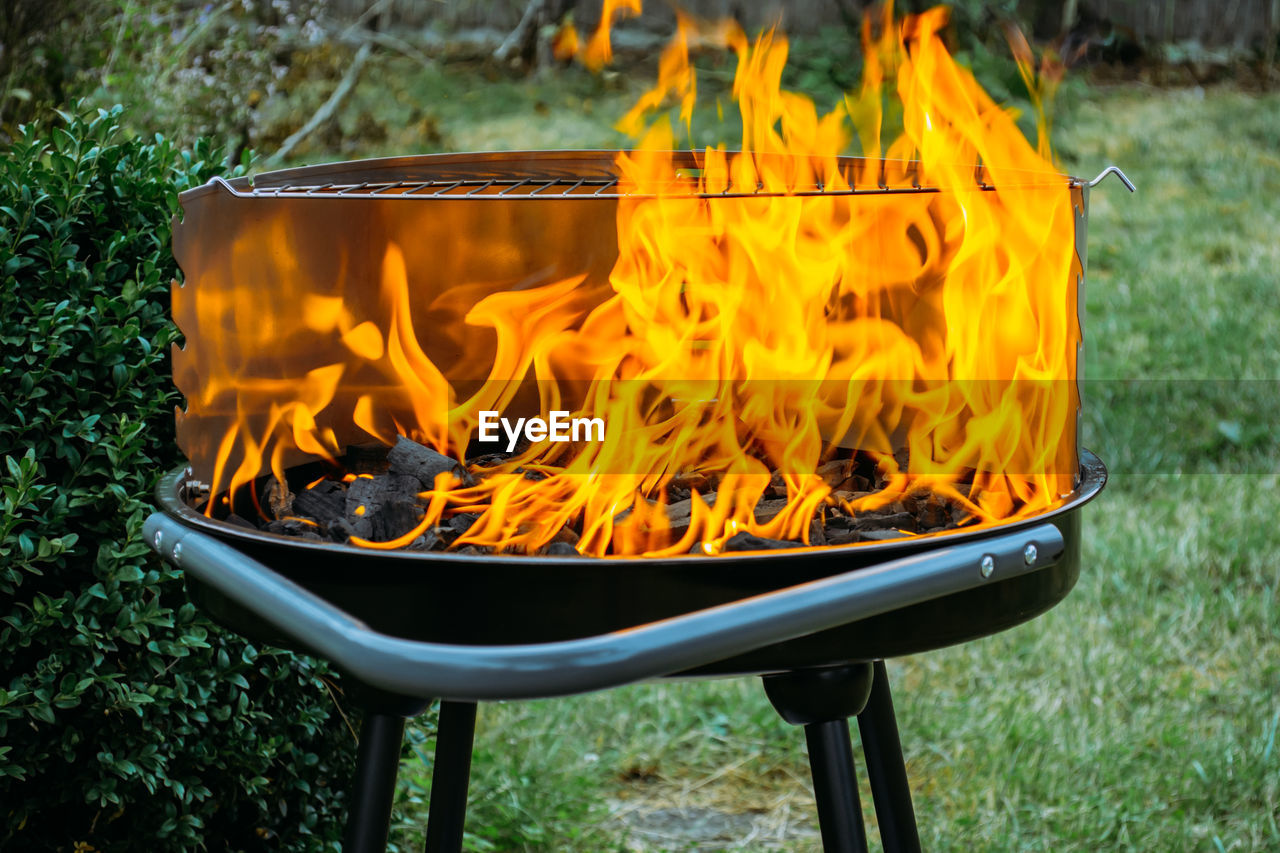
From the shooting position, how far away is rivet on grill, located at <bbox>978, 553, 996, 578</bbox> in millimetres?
1105

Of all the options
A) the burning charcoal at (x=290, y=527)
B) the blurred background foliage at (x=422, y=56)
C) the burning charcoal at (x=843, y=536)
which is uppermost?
the blurred background foliage at (x=422, y=56)

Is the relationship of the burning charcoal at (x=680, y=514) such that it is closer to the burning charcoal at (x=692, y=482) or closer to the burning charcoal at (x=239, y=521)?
the burning charcoal at (x=692, y=482)

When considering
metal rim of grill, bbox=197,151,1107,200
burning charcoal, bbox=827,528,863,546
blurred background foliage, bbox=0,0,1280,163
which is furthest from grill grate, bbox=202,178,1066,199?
blurred background foliage, bbox=0,0,1280,163

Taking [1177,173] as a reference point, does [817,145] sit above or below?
below

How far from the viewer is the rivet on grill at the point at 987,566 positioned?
1.11 metres

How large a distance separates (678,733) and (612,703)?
0.58 feet

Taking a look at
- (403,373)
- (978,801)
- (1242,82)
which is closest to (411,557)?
(403,373)

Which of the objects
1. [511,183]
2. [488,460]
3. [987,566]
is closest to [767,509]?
[987,566]

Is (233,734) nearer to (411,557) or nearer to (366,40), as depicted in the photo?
(411,557)

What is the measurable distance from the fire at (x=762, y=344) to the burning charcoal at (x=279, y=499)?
39 millimetres

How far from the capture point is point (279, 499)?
4.87 ft

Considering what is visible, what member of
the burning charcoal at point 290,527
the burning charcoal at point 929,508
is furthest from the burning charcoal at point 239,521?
the burning charcoal at point 929,508

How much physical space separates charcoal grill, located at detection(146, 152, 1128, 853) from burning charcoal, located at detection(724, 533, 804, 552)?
0.40 feet

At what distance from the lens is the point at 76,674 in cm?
161
